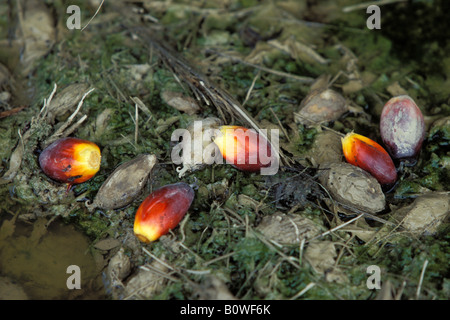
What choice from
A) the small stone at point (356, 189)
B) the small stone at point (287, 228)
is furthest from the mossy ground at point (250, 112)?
the small stone at point (356, 189)

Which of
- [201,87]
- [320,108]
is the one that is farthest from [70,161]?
[320,108]

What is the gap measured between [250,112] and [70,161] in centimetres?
131

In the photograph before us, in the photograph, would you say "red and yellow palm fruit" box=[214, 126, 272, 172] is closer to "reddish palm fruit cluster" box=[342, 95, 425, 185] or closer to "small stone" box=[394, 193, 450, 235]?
"reddish palm fruit cluster" box=[342, 95, 425, 185]

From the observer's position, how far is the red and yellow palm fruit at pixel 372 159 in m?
2.42

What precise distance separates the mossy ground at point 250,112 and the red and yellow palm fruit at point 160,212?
106 millimetres

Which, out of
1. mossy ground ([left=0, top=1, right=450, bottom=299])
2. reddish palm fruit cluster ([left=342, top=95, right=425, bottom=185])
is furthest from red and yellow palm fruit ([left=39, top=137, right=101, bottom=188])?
reddish palm fruit cluster ([left=342, top=95, right=425, bottom=185])

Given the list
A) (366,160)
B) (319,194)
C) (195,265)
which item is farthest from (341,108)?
(195,265)

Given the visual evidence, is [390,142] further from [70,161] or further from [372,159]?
[70,161]

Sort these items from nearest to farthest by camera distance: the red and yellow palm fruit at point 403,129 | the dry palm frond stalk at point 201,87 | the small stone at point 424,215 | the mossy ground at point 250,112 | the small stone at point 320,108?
the mossy ground at point 250,112 → the small stone at point 424,215 → the red and yellow palm fruit at point 403,129 → the dry palm frond stalk at point 201,87 → the small stone at point 320,108

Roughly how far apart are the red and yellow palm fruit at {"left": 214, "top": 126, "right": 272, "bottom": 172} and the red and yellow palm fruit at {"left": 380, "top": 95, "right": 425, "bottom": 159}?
2.70 feet

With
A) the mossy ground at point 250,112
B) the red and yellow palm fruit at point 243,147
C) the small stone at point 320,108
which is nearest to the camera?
the mossy ground at point 250,112

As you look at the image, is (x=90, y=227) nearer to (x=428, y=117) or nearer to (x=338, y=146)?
(x=338, y=146)

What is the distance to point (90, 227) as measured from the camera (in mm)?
2406

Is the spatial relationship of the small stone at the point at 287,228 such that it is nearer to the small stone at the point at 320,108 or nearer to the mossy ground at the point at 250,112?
the mossy ground at the point at 250,112
